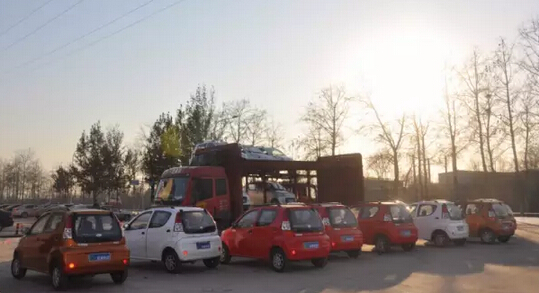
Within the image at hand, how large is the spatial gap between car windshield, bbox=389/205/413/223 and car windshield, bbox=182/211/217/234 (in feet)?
22.3

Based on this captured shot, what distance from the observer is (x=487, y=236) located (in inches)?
810

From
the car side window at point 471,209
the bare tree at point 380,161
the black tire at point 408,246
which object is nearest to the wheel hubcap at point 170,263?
the black tire at point 408,246

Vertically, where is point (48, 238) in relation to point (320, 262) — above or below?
above

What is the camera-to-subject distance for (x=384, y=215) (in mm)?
17297

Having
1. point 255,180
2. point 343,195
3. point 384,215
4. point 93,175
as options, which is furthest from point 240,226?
point 93,175

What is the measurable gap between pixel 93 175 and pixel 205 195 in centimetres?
3787

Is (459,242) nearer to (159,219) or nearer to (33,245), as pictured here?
(159,219)

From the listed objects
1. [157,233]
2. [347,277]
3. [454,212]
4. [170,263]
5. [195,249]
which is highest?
[454,212]

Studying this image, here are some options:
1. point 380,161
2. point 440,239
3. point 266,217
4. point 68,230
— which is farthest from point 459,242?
point 380,161

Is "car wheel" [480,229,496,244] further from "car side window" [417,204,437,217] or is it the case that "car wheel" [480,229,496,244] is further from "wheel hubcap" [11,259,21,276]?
"wheel hubcap" [11,259,21,276]

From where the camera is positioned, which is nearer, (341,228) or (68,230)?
(68,230)

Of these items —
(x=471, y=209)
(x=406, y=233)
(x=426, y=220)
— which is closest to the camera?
(x=406, y=233)

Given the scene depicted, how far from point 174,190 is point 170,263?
6.22m

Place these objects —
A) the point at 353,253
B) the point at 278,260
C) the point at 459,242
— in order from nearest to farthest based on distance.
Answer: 1. the point at 278,260
2. the point at 353,253
3. the point at 459,242
